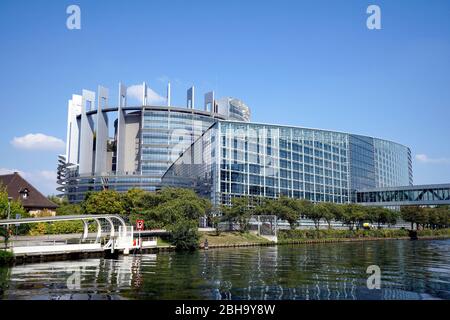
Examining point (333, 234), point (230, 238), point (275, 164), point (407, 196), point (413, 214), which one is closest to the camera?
point (230, 238)

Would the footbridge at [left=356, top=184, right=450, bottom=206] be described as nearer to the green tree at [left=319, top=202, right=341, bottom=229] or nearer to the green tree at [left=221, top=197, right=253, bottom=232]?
the green tree at [left=319, top=202, right=341, bottom=229]

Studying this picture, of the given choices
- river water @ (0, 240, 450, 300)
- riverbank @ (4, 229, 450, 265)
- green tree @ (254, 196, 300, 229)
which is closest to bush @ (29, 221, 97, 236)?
riverbank @ (4, 229, 450, 265)

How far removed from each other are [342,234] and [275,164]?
1338 inches

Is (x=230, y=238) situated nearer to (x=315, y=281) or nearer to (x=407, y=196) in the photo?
(x=315, y=281)

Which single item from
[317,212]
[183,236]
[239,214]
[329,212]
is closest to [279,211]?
[239,214]

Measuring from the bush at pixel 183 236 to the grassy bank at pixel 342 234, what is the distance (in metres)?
29.0

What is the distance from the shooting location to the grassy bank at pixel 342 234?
328 ft

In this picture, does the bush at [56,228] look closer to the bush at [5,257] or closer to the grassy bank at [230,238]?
the grassy bank at [230,238]

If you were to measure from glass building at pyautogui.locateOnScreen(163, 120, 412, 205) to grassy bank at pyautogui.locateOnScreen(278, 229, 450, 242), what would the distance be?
87.7 feet

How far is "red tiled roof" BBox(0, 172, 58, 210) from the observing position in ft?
302

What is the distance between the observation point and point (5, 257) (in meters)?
46.3

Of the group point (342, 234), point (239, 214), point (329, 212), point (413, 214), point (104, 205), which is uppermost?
point (104, 205)

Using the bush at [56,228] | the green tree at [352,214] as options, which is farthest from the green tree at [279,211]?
the bush at [56,228]
